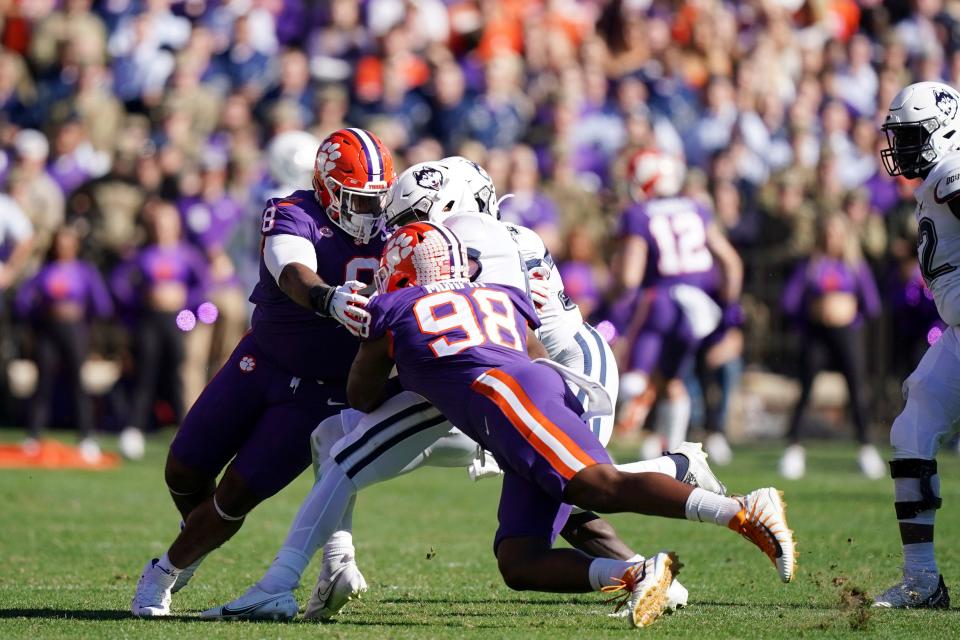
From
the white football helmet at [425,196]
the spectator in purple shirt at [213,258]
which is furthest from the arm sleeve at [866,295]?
the white football helmet at [425,196]

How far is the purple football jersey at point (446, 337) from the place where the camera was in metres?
5.20

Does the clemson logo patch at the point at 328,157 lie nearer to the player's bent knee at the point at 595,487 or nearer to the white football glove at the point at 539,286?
the white football glove at the point at 539,286

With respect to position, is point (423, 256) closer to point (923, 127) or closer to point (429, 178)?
point (429, 178)

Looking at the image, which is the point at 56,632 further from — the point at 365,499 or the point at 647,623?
the point at 365,499

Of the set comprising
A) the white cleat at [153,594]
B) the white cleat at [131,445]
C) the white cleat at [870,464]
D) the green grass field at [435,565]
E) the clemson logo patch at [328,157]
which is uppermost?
the clemson logo patch at [328,157]

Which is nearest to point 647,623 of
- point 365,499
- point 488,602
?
point 488,602

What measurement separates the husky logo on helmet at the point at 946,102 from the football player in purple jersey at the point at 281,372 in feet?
7.11

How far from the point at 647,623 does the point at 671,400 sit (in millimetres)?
6708

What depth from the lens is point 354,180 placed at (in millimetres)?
5824

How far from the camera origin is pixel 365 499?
9.99 metres

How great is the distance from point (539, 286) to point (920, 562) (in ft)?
5.86

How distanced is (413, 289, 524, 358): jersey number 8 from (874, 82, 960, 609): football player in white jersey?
1737mm

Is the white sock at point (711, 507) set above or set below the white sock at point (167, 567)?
above

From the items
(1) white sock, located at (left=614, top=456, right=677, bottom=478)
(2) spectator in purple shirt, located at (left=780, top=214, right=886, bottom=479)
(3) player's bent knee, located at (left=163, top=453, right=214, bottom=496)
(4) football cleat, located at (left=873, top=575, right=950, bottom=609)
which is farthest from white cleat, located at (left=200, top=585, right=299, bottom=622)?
(2) spectator in purple shirt, located at (left=780, top=214, right=886, bottom=479)
